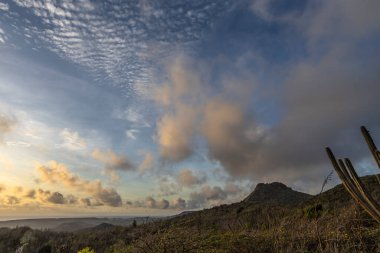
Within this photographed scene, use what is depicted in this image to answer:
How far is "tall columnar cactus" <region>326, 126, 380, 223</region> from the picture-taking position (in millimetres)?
5511

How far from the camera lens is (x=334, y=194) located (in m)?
35.9

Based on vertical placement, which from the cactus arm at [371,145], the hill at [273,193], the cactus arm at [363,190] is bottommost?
the cactus arm at [363,190]

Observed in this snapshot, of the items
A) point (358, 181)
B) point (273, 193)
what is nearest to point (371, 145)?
point (358, 181)

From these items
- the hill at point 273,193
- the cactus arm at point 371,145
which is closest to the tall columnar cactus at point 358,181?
the cactus arm at point 371,145

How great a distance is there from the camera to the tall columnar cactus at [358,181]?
18.1 ft

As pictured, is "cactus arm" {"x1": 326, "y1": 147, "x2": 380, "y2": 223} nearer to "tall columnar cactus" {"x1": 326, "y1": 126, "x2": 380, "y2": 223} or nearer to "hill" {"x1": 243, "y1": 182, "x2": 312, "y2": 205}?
"tall columnar cactus" {"x1": 326, "y1": 126, "x2": 380, "y2": 223}

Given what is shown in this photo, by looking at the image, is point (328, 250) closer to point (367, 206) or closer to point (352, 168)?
point (367, 206)

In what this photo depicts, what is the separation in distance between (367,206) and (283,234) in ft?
8.67

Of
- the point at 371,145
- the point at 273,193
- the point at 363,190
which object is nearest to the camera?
the point at 371,145

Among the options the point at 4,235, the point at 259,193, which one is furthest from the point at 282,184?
the point at 4,235

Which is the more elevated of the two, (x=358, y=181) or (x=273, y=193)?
(x=273, y=193)

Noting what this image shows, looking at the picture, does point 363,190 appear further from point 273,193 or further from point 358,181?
point 273,193

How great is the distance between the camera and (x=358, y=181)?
18.7 feet

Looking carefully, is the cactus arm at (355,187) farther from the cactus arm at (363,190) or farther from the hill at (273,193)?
the hill at (273,193)
